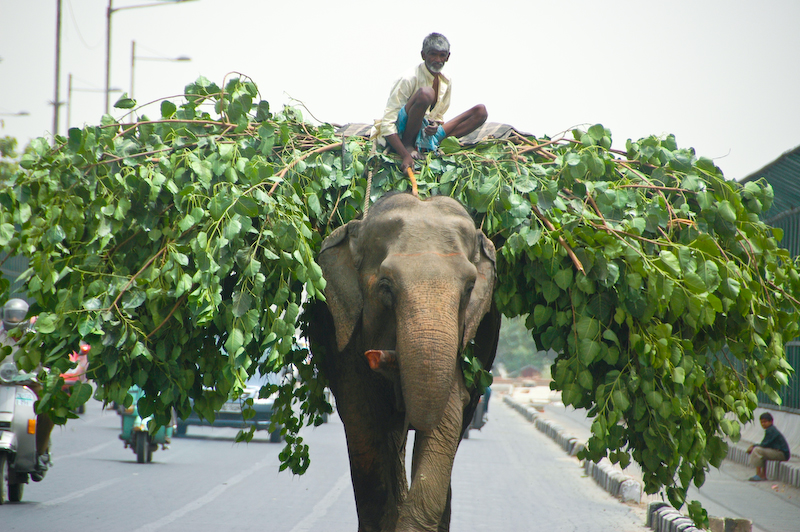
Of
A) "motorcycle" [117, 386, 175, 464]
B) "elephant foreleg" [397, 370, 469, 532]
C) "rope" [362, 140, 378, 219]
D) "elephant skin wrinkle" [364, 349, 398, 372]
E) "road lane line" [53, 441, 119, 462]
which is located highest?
"rope" [362, 140, 378, 219]

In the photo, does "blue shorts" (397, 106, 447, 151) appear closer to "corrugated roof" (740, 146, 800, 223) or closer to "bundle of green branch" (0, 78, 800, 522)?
"bundle of green branch" (0, 78, 800, 522)

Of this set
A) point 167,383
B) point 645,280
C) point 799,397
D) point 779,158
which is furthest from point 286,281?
point 799,397

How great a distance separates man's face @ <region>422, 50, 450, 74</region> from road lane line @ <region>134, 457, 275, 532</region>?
538 centimetres

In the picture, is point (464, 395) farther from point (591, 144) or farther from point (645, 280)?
point (591, 144)

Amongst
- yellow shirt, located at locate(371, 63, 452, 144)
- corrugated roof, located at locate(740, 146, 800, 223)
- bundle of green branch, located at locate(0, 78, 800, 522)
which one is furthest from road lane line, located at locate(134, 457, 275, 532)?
corrugated roof, located at locate(740, 146, 800, 223)

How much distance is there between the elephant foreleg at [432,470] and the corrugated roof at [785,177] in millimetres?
7819

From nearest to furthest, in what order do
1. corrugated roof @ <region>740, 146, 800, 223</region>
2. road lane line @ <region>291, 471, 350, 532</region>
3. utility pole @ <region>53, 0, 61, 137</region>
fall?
road lane line @ <region>291, 471, 350, 532</region>
corrugated roof @ <region>740, 146, 800, 223</region>
utility pole @ <region>53, 0, 61, 137</region>

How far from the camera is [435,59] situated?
5004mm

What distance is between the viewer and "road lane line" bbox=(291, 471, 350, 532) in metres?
8.72

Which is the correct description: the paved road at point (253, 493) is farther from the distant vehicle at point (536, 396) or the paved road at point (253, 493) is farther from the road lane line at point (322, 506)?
the distant vehicle at point (536, 396)

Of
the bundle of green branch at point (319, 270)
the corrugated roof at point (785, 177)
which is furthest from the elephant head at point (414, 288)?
the corrugated roof at point (785, 177)

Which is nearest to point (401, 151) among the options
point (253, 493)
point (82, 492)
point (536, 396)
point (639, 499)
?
point (253, 493)

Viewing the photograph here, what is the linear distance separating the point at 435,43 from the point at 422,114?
480 mm

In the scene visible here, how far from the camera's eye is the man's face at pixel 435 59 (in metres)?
4.99
